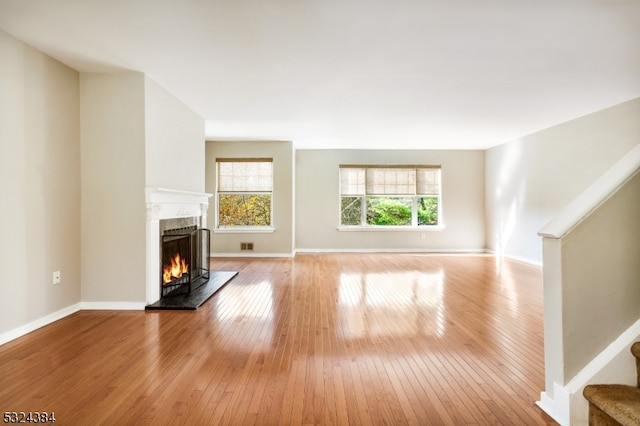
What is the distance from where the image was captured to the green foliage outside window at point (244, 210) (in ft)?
25.1

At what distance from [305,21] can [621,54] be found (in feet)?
10.6

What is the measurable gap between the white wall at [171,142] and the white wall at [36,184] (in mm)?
762

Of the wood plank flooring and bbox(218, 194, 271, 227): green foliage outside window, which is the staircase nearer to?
the wood plank flooring

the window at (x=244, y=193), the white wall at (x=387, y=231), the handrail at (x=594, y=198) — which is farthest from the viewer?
the white wall at (x=387, y=231)

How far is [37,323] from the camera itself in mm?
3070

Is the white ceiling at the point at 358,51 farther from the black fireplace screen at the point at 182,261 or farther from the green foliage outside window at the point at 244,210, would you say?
the green foliage outside window at the point at 244,210

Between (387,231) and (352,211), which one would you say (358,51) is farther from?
(387,231)

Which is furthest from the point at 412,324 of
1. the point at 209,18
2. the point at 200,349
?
the point at 209,18

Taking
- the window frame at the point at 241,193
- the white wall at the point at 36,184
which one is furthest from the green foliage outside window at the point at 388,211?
the white wall at the point at 36,184

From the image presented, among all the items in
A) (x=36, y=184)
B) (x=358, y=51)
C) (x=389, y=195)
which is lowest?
(x=36, y=184)

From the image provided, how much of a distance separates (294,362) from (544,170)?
20.8 feet

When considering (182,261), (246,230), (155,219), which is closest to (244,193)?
(246,230)

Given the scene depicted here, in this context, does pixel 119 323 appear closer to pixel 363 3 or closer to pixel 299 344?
pixel 299 344

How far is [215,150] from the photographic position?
7.60 m
